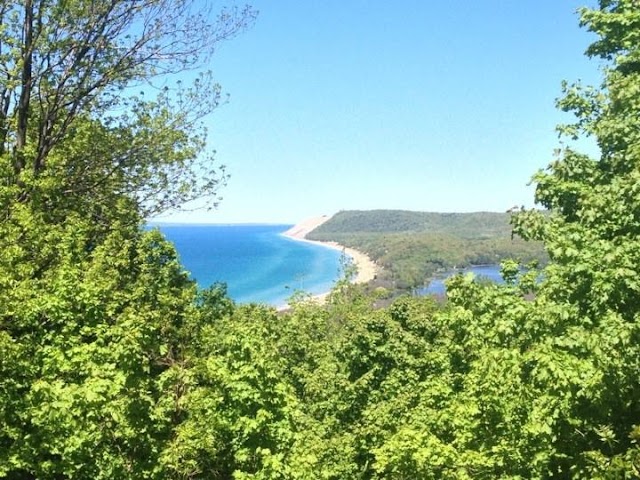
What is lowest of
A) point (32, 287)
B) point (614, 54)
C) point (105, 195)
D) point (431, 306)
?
point (431, 306)

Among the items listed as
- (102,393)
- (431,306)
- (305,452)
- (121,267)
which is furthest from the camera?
(431,306)

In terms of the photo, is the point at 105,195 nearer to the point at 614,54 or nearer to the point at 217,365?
the point at 217,365

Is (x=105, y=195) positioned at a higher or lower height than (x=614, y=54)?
lower

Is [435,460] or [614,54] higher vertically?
[614,54]

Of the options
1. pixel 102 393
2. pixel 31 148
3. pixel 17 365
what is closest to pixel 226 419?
pixel 102 393

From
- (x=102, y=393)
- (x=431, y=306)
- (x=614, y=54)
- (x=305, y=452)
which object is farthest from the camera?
(x=431, y=306)

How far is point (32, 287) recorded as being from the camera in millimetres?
13859

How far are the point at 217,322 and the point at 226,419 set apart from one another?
11133 mm

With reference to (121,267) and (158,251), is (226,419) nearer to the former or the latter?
(121,267)

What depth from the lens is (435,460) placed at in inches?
489

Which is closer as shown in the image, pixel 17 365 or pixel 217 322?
pixel 17 365

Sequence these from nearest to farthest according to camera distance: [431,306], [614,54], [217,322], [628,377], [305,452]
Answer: [628,377] < [305,452] < [614,54] < [217,322] < [431,306]

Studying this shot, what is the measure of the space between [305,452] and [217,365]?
3.27m

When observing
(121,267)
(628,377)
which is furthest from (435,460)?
(121,267)
